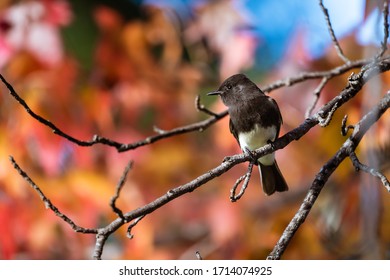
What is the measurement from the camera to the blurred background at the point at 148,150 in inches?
108

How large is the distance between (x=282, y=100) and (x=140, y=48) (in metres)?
0.91

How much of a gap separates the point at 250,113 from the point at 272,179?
32cm

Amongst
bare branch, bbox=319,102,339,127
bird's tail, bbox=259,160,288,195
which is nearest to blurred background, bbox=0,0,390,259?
bird's tail, bbox=259,160,288,195

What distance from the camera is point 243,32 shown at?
322cm

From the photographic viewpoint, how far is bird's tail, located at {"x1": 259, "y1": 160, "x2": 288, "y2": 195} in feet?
7.04

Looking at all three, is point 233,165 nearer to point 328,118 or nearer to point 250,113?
point 328,118

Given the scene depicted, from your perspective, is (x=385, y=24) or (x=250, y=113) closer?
(x=385, y=24)

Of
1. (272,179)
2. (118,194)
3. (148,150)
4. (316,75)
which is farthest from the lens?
(148,150)

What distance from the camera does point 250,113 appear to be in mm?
2014

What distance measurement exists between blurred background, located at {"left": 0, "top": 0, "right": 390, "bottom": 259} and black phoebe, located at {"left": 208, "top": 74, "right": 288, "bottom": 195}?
546 millimetres

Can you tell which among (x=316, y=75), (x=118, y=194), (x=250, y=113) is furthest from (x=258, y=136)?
(x=118, y=194)

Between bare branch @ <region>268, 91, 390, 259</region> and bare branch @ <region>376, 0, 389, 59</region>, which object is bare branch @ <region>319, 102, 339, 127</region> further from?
bare branch @ <region>376, 0, 389, 59</region>

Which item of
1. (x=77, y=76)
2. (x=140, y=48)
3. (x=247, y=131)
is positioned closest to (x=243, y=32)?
(x=140, y=48)
